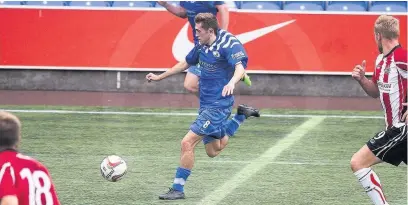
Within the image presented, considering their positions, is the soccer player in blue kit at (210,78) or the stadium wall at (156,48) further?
the stadium wall at (156,48)

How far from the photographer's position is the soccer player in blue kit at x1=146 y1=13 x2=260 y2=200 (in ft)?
30.2

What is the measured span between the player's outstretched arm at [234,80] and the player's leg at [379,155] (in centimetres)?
131

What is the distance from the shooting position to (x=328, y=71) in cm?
1720

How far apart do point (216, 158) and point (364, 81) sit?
3823mm

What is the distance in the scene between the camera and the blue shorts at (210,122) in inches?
368

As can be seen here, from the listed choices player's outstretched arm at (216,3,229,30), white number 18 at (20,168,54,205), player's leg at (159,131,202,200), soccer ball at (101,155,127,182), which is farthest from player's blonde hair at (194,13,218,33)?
white number 18 at (20,168,54,205)

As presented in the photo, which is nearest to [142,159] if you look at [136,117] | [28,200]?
[136,117]

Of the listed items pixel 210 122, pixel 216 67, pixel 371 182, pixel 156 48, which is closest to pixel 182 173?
pixel 210 122

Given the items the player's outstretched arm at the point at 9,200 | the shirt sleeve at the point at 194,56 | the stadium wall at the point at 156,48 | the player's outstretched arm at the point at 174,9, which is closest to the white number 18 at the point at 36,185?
the player's outstretched arm at the point at 9,200

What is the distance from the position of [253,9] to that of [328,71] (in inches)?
66.2

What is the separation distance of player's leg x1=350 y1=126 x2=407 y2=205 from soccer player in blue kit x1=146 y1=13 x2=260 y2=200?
4.99 feet

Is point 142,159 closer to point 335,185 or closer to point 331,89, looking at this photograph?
point 335,185

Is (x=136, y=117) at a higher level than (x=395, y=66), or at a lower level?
lower

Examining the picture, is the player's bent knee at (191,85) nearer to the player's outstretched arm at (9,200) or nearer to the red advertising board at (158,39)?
the red advertising board at (158,39)
